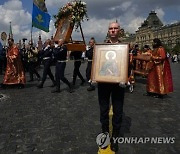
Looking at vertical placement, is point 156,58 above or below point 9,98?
above

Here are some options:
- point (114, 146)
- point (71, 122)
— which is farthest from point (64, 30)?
point (114, 146)

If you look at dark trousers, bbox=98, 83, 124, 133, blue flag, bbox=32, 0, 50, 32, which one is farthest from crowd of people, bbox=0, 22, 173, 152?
blue flag, bbox=32, 0, 50, 32

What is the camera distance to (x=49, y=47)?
1207 cm

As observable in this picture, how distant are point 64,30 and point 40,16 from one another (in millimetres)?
5038

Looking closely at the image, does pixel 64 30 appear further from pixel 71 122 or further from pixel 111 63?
pixel 111 63

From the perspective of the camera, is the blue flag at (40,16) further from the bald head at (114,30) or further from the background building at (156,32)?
the background building at (156,32)

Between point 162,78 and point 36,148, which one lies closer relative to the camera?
point 36,148

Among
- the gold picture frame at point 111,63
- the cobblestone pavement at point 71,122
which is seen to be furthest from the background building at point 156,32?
the gold picture frame at point 111,63

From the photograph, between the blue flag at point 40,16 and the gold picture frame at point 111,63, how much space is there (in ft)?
37.5

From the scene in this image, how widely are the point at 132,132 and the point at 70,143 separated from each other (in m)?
1.26

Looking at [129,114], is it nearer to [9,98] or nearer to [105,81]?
[105,81]

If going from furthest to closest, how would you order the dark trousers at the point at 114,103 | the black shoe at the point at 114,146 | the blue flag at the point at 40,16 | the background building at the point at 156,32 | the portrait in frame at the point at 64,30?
the background building at the point at 156,32
the blue flag at the point at 40,16
the portrait in frame at the point at 64,30
the dark trousers at the point at 114,103
the black shoe at the point at 114,146

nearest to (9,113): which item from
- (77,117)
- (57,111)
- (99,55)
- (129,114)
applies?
(57,111)

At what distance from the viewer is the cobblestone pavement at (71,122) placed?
5.49 meters
